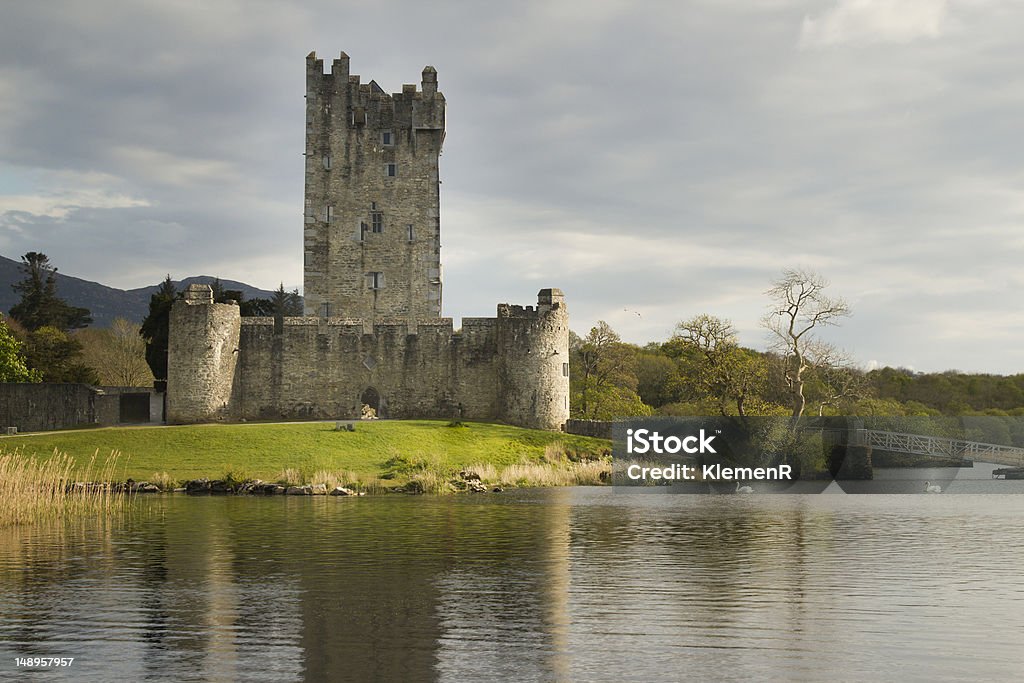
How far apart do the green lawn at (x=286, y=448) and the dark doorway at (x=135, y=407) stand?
8138 millimetres

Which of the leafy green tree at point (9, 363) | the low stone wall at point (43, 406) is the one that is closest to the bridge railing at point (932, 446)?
the low stone wall at point (43, 406)

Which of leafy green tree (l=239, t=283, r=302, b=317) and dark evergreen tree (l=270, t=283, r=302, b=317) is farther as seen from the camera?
dark evergreen tree (l=270, t=283, r=302, b=317)

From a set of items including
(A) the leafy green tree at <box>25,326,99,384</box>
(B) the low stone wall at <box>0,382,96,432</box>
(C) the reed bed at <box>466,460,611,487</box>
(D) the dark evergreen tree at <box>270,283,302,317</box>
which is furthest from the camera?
(D) the dark evergreen tree at <box>270,283,302,317</box>

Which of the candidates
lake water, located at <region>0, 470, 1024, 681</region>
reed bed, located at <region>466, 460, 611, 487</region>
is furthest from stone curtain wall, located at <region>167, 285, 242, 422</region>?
lake water, located at <region>0, 470, 1024, 681</region>

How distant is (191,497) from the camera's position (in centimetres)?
3269

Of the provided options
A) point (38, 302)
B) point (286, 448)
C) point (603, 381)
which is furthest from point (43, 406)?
point (38, 302)

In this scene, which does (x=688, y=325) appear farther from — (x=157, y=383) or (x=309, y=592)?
(x=309, y=592)

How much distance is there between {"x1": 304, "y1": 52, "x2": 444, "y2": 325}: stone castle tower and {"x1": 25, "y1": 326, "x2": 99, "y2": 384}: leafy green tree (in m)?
14.8

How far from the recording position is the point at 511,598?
1627 centimetres

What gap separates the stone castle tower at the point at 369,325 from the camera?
47219 millimetres

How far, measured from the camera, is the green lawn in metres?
37.0

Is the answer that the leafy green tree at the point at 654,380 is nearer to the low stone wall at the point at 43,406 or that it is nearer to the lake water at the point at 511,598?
the low stone wall at the point at 43,406

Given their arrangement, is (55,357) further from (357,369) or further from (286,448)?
(286,448)

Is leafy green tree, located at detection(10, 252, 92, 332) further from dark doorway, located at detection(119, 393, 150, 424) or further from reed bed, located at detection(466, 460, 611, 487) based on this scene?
reed bed, located at detection(466, 460, 611, 487)
